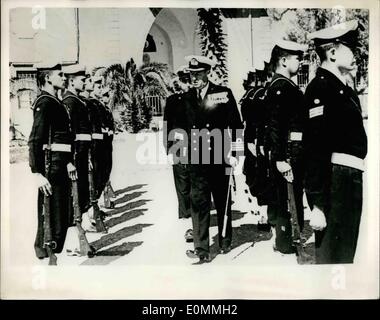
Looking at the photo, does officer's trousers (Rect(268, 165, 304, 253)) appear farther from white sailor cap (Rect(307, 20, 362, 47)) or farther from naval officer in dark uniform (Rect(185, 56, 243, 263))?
white sailor cap (Rect(307, 20, 362, 47))

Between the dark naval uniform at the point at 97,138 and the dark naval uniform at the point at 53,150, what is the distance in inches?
3.6

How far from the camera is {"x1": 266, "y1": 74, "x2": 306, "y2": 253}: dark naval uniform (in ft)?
7.20

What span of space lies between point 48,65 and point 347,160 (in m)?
1.23

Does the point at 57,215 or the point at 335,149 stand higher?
the point at 335,149

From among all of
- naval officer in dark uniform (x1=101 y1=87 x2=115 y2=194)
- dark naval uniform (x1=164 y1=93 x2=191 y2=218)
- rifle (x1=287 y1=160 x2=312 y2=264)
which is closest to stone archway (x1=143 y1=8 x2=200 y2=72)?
dark naval uniform (x1=164 y1=93 x2=191 y2=218)

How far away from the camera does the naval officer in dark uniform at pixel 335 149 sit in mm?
2188

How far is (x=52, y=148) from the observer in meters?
2.21

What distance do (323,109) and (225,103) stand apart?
38cm

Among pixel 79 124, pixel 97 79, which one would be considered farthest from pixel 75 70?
pixel 79 124

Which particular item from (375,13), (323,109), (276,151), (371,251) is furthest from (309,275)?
(375,13)

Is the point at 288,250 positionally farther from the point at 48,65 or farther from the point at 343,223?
the point at 48,65

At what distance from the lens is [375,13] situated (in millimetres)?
2221

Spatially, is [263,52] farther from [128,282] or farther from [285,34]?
[128,282]

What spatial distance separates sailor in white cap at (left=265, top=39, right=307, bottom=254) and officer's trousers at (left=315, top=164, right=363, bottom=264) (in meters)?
0.11
